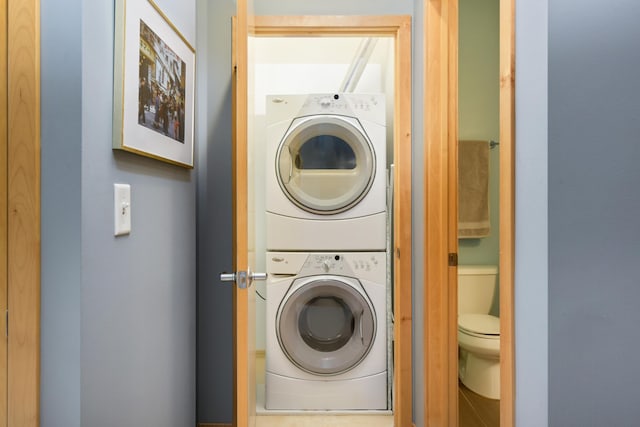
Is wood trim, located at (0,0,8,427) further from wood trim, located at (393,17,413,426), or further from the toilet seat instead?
the toilet seat

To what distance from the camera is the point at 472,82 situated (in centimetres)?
254

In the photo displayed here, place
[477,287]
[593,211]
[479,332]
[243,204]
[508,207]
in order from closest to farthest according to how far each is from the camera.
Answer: [593,211], [508,207], [243,204], [479,332], [477,287]

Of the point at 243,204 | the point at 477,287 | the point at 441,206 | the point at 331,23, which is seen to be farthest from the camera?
the point at 477,287

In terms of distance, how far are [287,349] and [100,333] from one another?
1.35 m

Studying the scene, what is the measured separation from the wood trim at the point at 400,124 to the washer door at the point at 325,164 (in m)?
0.35

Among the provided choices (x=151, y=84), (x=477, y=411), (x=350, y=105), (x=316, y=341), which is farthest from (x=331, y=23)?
(x=477, y=411)

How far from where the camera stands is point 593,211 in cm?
77

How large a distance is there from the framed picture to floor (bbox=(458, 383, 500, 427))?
1.92 meters

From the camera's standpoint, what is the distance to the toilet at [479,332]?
79.7 inches

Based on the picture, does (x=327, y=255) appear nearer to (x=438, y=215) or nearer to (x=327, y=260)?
(x=327, y=260)

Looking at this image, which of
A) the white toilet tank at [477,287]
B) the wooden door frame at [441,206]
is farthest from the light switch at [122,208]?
the white toilet tank at [477,287]

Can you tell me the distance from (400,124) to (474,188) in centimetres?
99

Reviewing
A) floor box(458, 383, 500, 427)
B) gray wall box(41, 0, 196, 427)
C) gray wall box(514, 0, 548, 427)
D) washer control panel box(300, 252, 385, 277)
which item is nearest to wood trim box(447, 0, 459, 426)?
floor box(458, 383, 500, 427)

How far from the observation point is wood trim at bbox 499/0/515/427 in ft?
2.88
